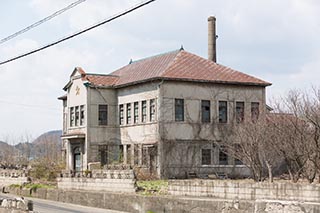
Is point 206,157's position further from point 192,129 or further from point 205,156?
point 192,129

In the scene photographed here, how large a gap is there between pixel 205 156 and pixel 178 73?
256 inches

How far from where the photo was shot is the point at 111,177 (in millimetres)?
36344

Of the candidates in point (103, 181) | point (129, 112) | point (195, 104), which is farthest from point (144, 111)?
point (103, 181)

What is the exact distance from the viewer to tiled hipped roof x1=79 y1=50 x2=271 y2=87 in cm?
4547

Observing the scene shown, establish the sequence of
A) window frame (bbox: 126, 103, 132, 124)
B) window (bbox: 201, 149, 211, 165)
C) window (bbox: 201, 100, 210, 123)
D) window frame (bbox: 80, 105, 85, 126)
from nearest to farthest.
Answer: window (bbox: 201, 149, 211, 165)
window (bbox: 201, 100, 210, 123)
window frame (bbox: 126, 103, 132, 124)
window frame (bbox: 80, 105, 85, 126)

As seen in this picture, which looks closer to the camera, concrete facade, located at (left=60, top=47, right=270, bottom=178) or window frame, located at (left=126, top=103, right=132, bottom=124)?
concrete facade, located at (left=60, top=47, right=270, bottom=178)

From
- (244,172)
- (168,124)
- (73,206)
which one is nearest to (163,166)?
(168,124)

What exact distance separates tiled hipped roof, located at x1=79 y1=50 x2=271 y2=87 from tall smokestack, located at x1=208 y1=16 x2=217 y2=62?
6.11m

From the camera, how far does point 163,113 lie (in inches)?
1748

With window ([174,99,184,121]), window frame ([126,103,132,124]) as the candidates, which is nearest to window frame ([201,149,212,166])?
window ([174,99,184,121])

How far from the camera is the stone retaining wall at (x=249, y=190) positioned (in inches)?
893

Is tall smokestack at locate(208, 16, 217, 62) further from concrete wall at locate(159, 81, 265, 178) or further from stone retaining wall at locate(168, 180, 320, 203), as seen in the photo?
stone retaining wall at locate(168, 180, 320, 203)

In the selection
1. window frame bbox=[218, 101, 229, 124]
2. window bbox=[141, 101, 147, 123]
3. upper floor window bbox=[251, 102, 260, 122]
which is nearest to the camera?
upper floor window bbox=[251, 102, 260, 122]

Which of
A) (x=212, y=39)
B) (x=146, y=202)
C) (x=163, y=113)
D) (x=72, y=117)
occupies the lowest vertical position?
(x=146, y=202)
